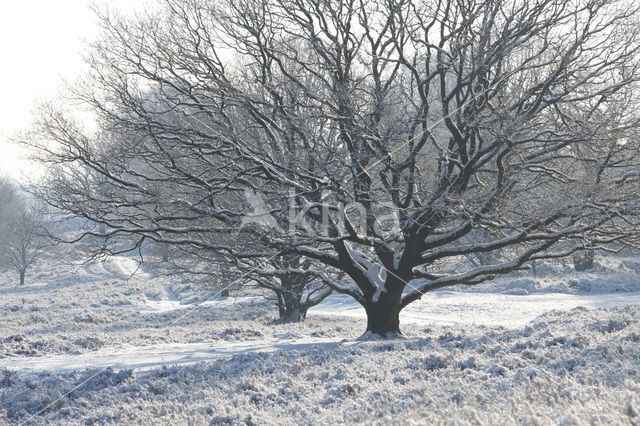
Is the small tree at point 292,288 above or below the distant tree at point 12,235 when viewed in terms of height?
below

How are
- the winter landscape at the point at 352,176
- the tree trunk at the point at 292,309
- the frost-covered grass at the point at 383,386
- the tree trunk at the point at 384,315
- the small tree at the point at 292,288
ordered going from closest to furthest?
the frost-covered grass at the point at 383,386, the winter landscape at the point at 352,176, the tree trunk at the point at 384,315, the small tree at the point at 292,288, the tree trunk at the point at 292,309

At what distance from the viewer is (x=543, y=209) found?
10008 millimetres

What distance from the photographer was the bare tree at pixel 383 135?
9641mm

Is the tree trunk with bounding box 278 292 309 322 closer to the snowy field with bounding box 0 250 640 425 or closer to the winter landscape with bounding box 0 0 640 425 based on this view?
the snowy field with bounding box 0 250 640 425

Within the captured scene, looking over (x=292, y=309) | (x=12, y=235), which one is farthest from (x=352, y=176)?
(x=12, y=235)

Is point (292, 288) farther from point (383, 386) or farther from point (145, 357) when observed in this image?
point (383, 386)

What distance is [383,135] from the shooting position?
33.1ft

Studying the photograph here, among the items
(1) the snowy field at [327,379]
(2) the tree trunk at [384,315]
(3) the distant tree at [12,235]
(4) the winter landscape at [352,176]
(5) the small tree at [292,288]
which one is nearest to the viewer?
(1) the snowy field at [327,379]

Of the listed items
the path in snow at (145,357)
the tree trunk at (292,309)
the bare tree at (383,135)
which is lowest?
the path in snow at (145,357)

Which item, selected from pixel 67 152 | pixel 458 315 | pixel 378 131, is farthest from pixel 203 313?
pixel 378 131

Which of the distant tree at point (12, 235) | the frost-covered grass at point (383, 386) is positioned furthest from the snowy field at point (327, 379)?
the distant tree at point (12, 235)

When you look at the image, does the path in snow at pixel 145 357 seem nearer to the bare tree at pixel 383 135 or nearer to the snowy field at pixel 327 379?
the snowy field at pixel 327 379

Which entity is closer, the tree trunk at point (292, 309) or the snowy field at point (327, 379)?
the snowy field at point (327, 379)

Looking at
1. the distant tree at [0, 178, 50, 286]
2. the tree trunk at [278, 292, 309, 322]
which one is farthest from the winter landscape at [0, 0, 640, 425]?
the distant tree at [0, 178, 50, 286]
